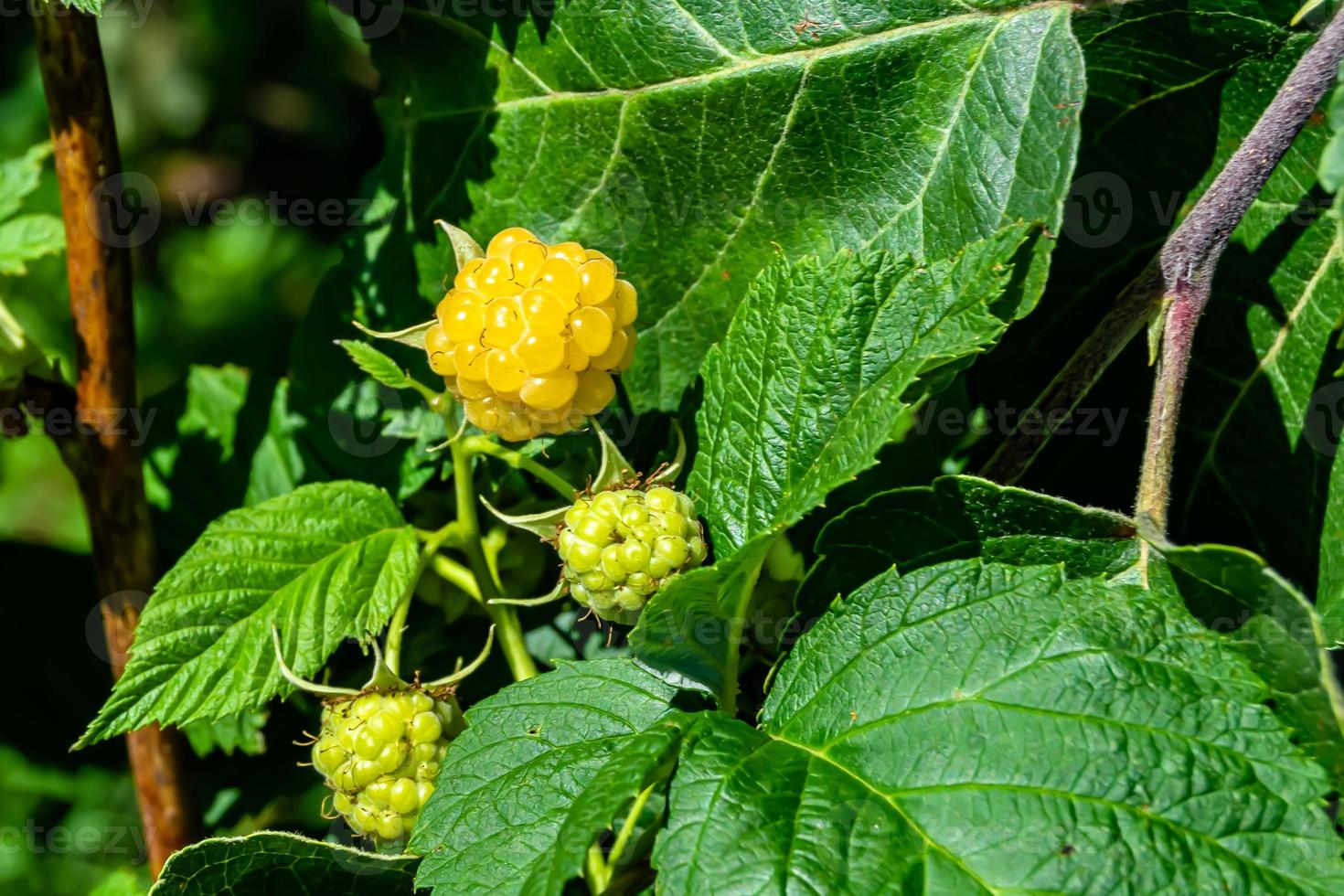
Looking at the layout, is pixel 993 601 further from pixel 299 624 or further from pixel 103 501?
pixel 103 501

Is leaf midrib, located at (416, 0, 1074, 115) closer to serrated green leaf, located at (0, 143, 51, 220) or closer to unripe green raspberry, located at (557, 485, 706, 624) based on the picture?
unripe green raspberry, located at (557, 485, 706, 624)

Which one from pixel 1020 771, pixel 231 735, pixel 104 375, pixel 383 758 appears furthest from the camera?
→ pixel 231 735

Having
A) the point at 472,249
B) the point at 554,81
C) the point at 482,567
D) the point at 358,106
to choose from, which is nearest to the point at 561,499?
the point at 482,567

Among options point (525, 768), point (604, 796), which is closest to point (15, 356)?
point (525, 768)

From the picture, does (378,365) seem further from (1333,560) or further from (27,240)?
(1333,560)

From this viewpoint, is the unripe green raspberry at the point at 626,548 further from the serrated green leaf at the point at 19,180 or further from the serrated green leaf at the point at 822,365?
the serrated green leaf at the point at 19,180

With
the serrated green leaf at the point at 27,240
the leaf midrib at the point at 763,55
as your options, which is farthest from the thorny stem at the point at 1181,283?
the serrated green leaf at the point at 27,240
